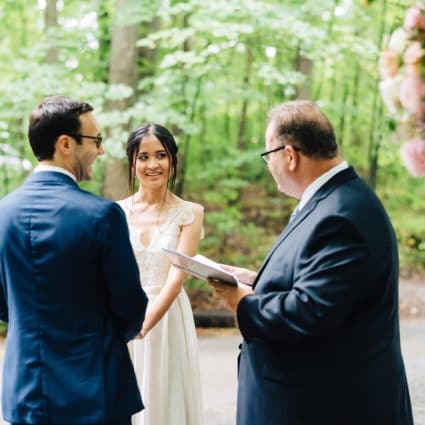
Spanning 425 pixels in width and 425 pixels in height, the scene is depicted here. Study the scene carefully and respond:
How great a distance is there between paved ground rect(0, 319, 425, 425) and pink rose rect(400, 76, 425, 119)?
166 inches

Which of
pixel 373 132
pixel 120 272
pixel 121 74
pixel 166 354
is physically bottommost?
pixel 166 354

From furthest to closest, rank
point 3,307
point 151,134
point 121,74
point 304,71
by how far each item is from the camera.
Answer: point 304,71 < point 121,74 < point 151,134 < point 3,307

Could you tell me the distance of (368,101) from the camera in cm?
1446

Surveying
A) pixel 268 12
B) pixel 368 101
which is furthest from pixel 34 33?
pixel 368 101

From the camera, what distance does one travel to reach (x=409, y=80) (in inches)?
58.1

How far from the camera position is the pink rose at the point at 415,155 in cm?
149

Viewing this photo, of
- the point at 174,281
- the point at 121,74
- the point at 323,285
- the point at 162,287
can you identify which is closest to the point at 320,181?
the point at 323,285

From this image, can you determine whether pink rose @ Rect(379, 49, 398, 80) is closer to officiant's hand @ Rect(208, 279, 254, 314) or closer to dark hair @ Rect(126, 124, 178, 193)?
officiant's hand @ Rect(208, 279, 254, 314)

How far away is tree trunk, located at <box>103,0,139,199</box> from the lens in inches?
363

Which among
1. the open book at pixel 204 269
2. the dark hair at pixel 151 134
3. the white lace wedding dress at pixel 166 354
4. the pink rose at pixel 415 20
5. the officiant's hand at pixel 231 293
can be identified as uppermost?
the pink rose at pixel 415 20

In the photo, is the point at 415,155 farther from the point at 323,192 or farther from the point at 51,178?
the point at 51,178

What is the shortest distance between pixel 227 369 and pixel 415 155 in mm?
6136

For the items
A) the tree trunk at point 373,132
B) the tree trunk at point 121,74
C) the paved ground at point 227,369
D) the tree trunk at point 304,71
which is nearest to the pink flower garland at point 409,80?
the paved ground at point 227,369

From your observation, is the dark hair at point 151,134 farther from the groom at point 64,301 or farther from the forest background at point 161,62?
the forest background at point 161,62
